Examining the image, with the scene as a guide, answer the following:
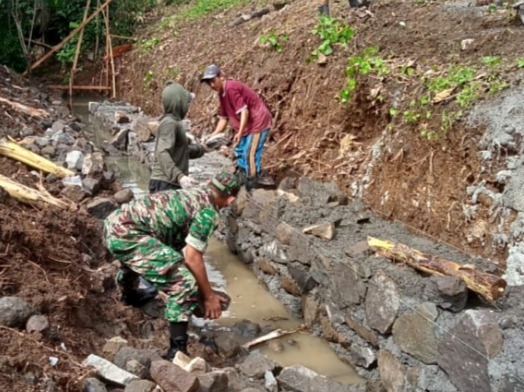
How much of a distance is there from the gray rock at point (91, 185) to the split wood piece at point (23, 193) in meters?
1.08

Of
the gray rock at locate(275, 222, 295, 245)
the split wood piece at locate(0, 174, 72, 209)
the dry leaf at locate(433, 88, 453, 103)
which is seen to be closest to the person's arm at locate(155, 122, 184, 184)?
the gray rock at locate(275, 222, 295, 245)

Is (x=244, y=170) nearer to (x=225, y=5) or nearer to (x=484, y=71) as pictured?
(x=484, y=71)

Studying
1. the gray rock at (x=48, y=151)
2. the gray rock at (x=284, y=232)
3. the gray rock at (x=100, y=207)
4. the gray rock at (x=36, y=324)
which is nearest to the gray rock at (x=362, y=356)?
the gray rock at (x=284, y=232)

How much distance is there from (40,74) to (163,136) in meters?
15.6

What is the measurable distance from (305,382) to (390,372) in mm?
670

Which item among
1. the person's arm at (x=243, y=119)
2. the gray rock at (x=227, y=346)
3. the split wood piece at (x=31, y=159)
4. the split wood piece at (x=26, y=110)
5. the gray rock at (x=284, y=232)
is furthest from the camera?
the split wood piece at (x=26, y=110)

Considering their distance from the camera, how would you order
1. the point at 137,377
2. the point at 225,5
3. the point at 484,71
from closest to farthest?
1. the point at 137,377
2. the point at 484,71
3. the point at 225,5

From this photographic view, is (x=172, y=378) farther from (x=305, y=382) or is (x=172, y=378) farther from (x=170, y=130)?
(x=170, y=130)

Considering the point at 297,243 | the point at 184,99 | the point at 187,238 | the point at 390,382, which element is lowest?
the point at 390,382

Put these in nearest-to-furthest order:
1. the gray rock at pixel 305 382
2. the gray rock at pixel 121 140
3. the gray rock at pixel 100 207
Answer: the gray rock at pixel 305 382 → the gray rock at pixel 100 207 → the gray rock at pixel 121 140

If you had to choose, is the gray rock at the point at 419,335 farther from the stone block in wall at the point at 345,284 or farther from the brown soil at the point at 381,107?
the brown soil at the point at 381,107

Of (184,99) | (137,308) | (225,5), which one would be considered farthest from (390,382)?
(225,5)

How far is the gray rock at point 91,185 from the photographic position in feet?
26.1

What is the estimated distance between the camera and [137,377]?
392cm
